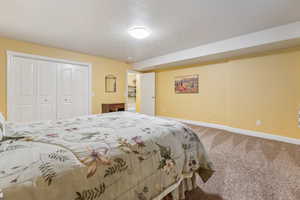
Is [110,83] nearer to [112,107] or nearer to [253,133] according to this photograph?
[112,107]

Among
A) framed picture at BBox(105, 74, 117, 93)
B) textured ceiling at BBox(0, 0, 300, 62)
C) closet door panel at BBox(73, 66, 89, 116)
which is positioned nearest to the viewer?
textured ceiling at BBox(0, 0, 300, 62)

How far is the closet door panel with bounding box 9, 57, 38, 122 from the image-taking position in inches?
124

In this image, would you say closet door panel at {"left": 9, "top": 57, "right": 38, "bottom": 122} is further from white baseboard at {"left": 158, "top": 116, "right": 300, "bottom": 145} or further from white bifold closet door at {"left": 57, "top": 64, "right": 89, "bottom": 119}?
white baseboard at {"left": 158, "top": 116, "right": 300, "bottom": 145}

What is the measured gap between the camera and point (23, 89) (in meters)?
3.25

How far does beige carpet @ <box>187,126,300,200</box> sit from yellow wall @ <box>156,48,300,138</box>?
0.60 meters

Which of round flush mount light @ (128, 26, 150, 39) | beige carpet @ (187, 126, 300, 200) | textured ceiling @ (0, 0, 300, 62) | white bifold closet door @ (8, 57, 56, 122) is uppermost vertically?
textured ceiling @ (0, 0, 300, 62)

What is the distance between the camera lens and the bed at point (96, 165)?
54 cm

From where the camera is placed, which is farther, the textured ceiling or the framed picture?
the framed picture

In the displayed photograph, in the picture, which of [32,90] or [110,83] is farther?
[110,83]

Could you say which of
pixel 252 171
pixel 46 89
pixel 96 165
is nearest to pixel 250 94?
pixel 252 171

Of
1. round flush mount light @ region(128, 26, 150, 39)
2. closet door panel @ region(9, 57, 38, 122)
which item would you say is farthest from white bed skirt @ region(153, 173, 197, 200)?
closet door panel @ region(9, 57, 38, 122)

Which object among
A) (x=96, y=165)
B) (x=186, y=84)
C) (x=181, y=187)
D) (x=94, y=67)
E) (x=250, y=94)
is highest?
(x=94, y=67)

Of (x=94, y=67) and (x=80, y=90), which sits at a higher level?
(x=94, y=67)

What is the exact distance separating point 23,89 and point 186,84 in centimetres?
456
